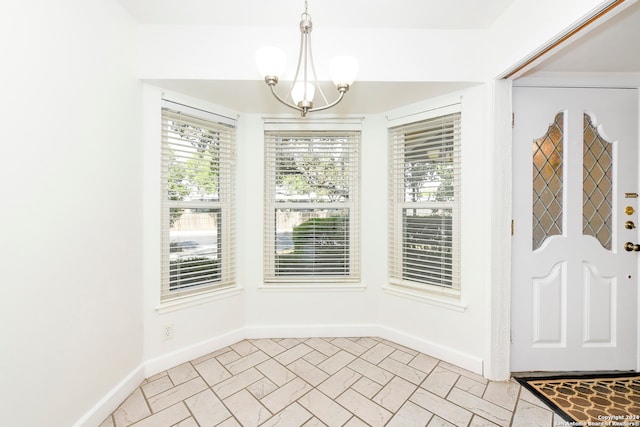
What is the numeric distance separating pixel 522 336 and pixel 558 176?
4.05 ft

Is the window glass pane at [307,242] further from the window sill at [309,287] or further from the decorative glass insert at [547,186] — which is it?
the decorative glass insert at [547,186]

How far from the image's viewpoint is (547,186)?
1935mm

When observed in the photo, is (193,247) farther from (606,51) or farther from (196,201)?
(606,51)

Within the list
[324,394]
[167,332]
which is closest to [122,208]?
[167,332]

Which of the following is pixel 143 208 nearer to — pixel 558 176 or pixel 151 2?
pixel 151 2

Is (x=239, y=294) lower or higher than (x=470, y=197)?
lower

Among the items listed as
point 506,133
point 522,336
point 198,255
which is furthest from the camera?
point 198,255

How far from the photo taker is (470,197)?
6.51 feet

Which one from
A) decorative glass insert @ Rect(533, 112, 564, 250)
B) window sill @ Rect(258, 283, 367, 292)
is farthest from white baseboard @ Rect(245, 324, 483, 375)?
decorative glass insert @ Rect(533, 112, 564, 250)

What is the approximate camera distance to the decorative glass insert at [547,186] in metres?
1.93

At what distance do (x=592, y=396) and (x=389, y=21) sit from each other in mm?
2881

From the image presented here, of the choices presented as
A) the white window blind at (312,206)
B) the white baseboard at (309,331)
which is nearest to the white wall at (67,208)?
the white baseboard at (309,331)

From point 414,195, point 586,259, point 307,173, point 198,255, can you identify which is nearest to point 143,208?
point 198,255

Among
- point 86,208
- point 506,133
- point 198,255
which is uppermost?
point 506,133
